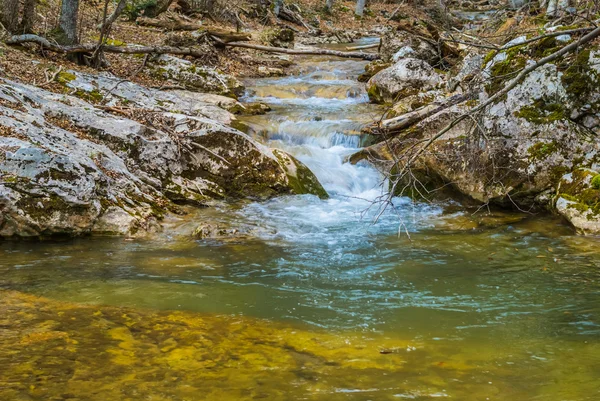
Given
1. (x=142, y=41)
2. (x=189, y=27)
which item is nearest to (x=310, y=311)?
(x=142, y=41)

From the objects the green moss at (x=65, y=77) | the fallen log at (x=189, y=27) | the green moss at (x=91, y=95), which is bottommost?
the green moss at (x=91, y=95)

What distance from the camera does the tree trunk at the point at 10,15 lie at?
12.3 m

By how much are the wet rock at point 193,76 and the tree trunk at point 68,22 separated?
2.10 m

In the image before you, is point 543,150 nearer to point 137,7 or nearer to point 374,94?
point 374,94

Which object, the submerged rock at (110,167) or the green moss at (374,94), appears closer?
the submerged rock at (110,167)

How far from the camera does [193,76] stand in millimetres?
14648

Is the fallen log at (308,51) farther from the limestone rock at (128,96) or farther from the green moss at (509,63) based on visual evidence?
the green moss at (509,63)

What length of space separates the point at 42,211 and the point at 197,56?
33.2 feet

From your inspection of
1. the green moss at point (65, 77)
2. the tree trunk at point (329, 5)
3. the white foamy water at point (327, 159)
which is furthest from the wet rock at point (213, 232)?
the tree trunk at point (329, 5)

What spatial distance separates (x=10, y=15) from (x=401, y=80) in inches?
380

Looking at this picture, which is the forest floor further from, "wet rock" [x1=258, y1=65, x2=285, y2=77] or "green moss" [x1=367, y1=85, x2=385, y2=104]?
"green moss" [x1=367, y1=85, x2=385, y2=104]

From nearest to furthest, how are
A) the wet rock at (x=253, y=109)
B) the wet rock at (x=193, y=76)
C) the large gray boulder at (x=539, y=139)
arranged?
the large gray boulder at (x=539, y=139) → the wet rock at (x=253, y=109) → the wet rock at (x=193, y=76)

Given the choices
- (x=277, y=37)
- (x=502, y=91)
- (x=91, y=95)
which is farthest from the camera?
(x=277, y=37)

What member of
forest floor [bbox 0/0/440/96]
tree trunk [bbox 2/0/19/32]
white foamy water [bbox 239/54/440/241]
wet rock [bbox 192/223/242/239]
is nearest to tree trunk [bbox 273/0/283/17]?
forest floor [bbox 0/0/440/96]
